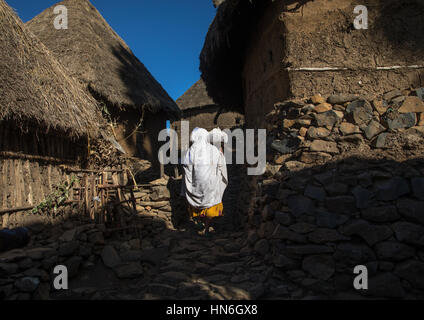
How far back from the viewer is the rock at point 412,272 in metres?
2.02

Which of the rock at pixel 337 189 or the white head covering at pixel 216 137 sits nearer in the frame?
the rock at pixel 337 189

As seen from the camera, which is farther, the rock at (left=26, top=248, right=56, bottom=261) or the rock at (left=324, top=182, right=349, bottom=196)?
the rock at (left=324, top=182, right=349, bottom=196)

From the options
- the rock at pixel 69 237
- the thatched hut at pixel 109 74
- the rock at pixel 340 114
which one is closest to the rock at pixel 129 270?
the rock at pixel 69 237

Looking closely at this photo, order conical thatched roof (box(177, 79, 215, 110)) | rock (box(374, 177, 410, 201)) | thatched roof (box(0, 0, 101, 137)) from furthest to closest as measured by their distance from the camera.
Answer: conical thatched roof (box(177, 79, 215, 110)) < thatched roof (box(0, 0, 101, 137)) < rock (box(374, 177, 410, 201))

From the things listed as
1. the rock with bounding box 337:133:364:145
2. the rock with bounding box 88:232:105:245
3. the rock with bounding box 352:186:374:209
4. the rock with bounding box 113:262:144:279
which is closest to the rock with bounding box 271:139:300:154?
the rock with bounding box 337:133:364:145

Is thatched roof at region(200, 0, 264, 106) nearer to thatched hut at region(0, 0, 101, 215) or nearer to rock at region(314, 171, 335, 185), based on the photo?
thatched hut at region(0, 0, 101, 215)

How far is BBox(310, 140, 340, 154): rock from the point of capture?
2.80 meters

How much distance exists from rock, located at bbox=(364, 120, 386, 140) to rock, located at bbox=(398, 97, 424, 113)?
0.28 m

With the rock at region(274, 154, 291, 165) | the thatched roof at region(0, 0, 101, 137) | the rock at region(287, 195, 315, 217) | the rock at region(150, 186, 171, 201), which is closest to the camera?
the rock at region(287, 195, 315, 217)

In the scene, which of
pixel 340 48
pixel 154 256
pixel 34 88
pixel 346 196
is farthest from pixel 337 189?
pixel 34 88

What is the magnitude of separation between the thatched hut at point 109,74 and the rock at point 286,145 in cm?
393

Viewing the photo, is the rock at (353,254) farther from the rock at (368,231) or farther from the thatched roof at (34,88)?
the thatched roof at (34,88)

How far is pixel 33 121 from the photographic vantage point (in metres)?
3.08
